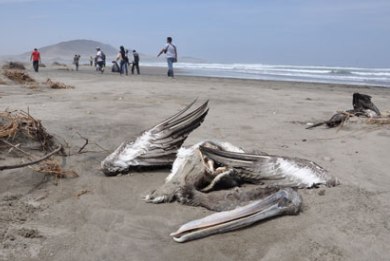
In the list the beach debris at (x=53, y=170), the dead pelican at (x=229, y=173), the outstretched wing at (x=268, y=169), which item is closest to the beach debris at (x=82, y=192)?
the beach debris at (x=53, y=170)

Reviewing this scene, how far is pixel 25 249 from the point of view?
288 cm

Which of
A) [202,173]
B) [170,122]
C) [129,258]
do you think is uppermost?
[170,122]

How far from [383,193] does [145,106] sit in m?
5.38

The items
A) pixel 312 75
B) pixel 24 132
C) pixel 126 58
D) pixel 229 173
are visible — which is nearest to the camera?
pixel 229 173

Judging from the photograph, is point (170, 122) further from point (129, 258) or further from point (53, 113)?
point (53, 113)

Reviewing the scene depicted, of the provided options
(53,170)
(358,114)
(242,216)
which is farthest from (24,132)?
(358,114)

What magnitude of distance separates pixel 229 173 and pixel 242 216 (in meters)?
0.67

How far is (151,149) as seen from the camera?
14.4ft

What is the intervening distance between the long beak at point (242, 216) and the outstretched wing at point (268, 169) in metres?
0.47

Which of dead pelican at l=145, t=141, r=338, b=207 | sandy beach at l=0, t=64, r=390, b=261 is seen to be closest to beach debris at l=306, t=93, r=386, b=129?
sandy beach at l=0, t=64, r=390, b=261

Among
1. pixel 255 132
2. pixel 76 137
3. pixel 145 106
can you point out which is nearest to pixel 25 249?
pixel 76 137

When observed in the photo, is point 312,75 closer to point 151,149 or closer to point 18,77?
point 18,77

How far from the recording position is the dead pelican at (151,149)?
4.32 metres

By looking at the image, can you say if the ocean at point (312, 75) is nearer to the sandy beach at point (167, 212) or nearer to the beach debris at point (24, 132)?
the sandy beach at point (167, 212)
